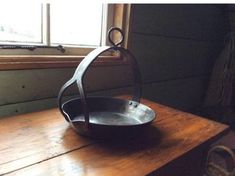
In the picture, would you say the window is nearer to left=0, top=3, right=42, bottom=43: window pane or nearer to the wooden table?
left=0, top=3, right=42, bottom=43: window pane

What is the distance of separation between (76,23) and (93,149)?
811mm

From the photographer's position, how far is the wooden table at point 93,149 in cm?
57

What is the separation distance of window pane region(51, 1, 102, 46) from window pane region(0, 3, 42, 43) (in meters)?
0.08

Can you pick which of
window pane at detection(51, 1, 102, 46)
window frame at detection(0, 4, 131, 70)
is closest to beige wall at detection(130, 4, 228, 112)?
window frame at detection(0, 4, 131, 70)

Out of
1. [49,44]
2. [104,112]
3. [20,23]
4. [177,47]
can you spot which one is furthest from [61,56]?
[177,47]

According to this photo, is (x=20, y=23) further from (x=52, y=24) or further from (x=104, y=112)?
(x=104, y=112)

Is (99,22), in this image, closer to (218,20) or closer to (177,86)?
(177,86)

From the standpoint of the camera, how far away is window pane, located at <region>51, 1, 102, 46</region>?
3.83ft

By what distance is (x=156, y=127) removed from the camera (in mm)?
873

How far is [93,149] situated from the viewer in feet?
2.22

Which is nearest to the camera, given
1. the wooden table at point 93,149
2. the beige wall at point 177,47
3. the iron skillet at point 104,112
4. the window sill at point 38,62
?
the wooden table at point 93,149

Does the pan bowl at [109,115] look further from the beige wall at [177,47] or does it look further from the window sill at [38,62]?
the beige wall at [177,47]

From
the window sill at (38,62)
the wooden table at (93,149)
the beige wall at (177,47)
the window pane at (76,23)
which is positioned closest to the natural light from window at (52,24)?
the window pane at (76,23)

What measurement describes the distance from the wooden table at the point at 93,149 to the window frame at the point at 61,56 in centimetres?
23
